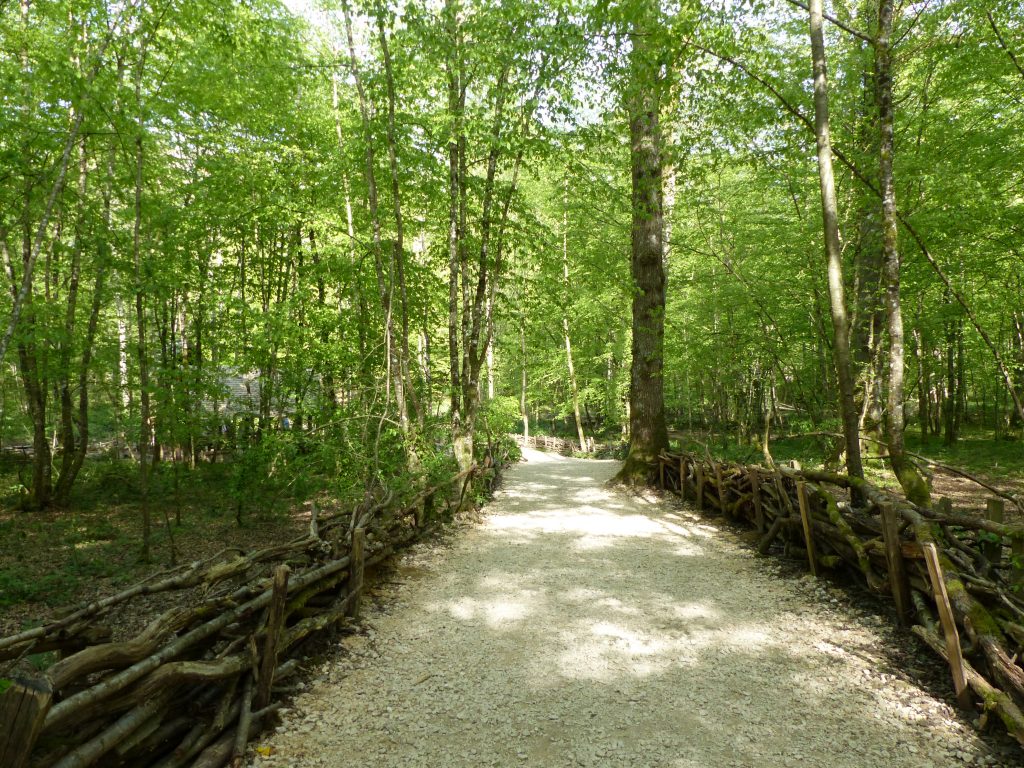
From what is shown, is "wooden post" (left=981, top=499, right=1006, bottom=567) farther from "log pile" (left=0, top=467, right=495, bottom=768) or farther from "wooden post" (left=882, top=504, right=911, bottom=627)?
"log pile" (left=0, top=467, right=495, bottom=768)

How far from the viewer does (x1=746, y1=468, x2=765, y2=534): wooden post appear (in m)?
5.99

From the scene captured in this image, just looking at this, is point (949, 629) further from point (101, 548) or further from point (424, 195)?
point (101, 548)

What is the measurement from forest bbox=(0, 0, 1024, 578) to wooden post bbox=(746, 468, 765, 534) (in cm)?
68

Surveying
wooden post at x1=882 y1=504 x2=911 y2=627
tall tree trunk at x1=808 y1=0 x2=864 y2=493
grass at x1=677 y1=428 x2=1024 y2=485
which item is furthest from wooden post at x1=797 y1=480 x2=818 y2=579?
grass at x1=677 y1=428 x2=1024 y2=485

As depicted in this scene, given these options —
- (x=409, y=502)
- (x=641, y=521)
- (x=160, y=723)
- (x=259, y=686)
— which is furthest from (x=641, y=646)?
(x=641, y=521)

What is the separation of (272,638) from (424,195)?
771cm

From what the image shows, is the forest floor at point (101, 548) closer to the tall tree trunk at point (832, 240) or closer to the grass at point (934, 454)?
the tall tree trunk at point (832, 240)

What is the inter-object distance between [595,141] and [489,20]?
2581 millimetres

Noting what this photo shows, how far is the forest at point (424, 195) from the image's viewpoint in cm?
611

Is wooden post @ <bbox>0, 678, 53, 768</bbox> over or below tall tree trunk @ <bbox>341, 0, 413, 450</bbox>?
below

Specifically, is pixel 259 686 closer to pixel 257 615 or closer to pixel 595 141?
pixel 257 615

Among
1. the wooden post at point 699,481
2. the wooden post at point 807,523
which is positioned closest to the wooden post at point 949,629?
the wooden post at point 807,523

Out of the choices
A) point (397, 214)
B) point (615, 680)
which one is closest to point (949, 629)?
point (615, 680)

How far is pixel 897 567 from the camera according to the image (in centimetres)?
365
